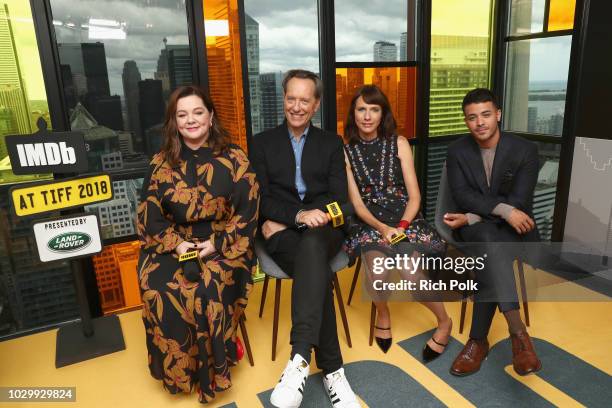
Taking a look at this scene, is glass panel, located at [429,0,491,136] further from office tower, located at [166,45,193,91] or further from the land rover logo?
the land rover logo

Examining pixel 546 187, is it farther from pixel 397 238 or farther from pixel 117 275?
pixel 117 275

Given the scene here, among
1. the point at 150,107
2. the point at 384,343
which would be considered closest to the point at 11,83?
the point at 150,107

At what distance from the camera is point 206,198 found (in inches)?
88.4

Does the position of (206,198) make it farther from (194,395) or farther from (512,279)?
(512,279)

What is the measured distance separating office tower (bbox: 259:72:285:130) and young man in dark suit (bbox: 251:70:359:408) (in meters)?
0.64

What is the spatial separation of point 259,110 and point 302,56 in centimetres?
47

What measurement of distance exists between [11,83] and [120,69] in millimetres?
548

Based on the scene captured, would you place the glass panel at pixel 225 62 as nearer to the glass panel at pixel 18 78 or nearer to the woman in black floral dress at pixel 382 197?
the woman in black floral dress at pixel 382 197

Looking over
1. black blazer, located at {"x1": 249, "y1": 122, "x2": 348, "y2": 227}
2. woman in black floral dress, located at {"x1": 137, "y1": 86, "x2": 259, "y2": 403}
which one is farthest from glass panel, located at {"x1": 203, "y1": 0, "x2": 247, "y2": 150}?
woman in black floral dress, located at {"x1": 137, "y1": 86, "x2": 259, "y2": 403}

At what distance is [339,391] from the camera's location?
6.77ft

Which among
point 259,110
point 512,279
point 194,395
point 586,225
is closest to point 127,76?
point 259,110

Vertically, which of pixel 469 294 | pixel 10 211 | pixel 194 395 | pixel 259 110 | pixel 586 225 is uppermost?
pixel 259 110

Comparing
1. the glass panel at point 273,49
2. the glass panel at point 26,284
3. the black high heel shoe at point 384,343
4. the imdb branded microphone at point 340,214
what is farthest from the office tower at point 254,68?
the black high heel shoe at point 384,343

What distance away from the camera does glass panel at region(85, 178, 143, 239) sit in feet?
9.33
